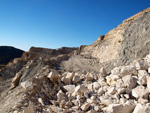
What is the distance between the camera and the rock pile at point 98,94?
2990 millimetres

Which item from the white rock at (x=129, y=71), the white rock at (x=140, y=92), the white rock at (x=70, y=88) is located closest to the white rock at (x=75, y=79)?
the white rock at (x=70, y=88)

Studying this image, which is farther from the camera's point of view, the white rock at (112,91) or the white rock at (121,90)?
the white rock at (112,91)

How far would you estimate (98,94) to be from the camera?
368cm

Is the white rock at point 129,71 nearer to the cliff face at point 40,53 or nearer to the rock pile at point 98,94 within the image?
the rock pile at point 98,94

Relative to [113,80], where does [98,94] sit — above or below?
below

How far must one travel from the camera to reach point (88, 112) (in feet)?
9.70

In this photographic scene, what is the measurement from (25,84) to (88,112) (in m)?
2.54

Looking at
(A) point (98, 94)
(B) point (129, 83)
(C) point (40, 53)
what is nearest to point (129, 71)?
(B) point (129, 83)

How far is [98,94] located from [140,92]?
→ 1159mm

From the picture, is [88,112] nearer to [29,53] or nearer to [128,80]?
[128,80]

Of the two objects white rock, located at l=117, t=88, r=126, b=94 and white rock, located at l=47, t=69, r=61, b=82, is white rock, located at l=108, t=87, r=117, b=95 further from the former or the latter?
white rock, located at l=47, t=69, r=61, b=82

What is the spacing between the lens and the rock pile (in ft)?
9.81

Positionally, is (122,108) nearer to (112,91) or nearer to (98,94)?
(112,91)

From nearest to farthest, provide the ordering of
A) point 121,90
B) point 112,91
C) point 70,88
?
point 121,90 < point 112,91 < point 70,88
